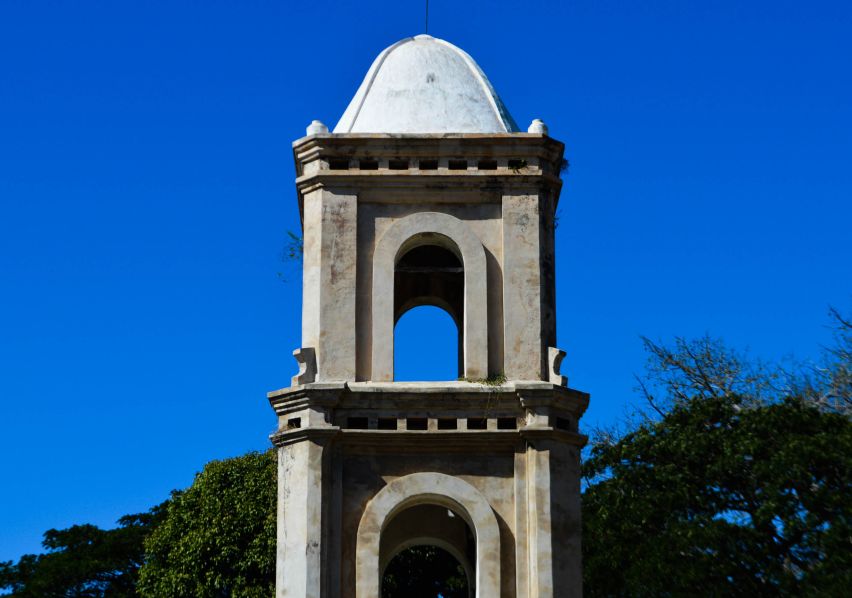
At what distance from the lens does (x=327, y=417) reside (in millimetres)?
16812

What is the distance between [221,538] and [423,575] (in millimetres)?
4631

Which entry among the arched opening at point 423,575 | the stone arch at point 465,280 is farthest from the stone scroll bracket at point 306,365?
the arched opening at point 423,575

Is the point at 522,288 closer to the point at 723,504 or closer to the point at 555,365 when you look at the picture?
the point at 555,365

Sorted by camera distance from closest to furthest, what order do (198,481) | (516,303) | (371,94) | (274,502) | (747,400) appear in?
1. (516,303)
2. (371,94)
3. (747,400)
4. (274,502)
5. (198,481)

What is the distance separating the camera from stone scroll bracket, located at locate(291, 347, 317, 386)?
55.9 ft

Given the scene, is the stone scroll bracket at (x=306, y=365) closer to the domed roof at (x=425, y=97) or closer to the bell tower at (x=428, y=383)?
the bell tower at (x=428, y=383)

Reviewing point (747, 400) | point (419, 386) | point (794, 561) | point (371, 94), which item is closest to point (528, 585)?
point (419, 386)

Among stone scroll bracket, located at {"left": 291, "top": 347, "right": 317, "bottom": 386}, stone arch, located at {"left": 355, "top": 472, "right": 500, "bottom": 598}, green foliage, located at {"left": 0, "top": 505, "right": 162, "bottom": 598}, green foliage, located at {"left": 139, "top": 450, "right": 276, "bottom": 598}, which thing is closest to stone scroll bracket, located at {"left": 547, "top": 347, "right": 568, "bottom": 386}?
stone arch, located at {"left": 355, "top": 472, "right": 500, "bottom": 598}

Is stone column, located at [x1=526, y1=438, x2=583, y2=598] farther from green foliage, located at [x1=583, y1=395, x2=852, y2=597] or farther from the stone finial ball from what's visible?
green foliage, located at [x1=583, y1=395, x2=852, y2=597]

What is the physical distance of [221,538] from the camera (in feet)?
111

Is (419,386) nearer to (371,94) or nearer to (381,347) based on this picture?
(381,347)

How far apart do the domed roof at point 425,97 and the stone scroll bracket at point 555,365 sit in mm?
2917

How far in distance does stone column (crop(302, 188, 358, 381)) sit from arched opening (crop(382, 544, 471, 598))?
57.0ft

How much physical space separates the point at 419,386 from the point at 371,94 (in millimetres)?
4102
